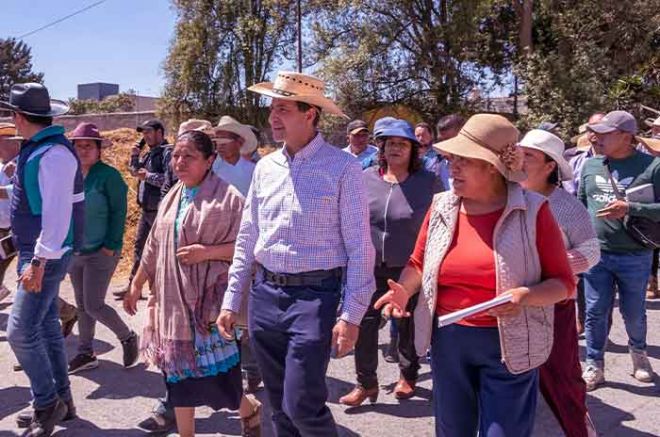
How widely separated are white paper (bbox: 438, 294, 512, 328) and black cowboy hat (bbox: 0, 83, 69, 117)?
2.75 m

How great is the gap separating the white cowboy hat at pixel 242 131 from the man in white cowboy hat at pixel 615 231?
8.92ft

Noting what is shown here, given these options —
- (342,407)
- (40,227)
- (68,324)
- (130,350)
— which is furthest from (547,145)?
(68,324)

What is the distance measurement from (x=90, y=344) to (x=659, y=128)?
6.00m

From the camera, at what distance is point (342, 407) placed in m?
4.69

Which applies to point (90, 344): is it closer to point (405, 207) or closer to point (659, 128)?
point (405, 207)

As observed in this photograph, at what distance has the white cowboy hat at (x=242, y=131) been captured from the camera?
18.5 feet

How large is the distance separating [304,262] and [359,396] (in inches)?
76.0

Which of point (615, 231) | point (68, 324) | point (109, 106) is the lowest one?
point (68, 324)

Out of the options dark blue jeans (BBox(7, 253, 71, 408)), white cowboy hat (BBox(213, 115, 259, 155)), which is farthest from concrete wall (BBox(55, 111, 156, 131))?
dark blue jeans (BBox(7, 253, 71, 408))

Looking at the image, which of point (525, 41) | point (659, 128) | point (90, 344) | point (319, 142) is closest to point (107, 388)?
point (90, 344)

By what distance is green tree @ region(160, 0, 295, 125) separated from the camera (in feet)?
80.6

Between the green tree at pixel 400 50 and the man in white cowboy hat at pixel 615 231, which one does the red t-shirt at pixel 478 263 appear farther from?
the green tree at pixel 400 50

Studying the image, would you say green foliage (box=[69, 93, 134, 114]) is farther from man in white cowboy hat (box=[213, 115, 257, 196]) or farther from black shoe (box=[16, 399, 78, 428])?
black shoe (box=[16, 399, 78, 428])

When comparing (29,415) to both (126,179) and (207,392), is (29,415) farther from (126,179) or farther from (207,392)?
(126,179)
